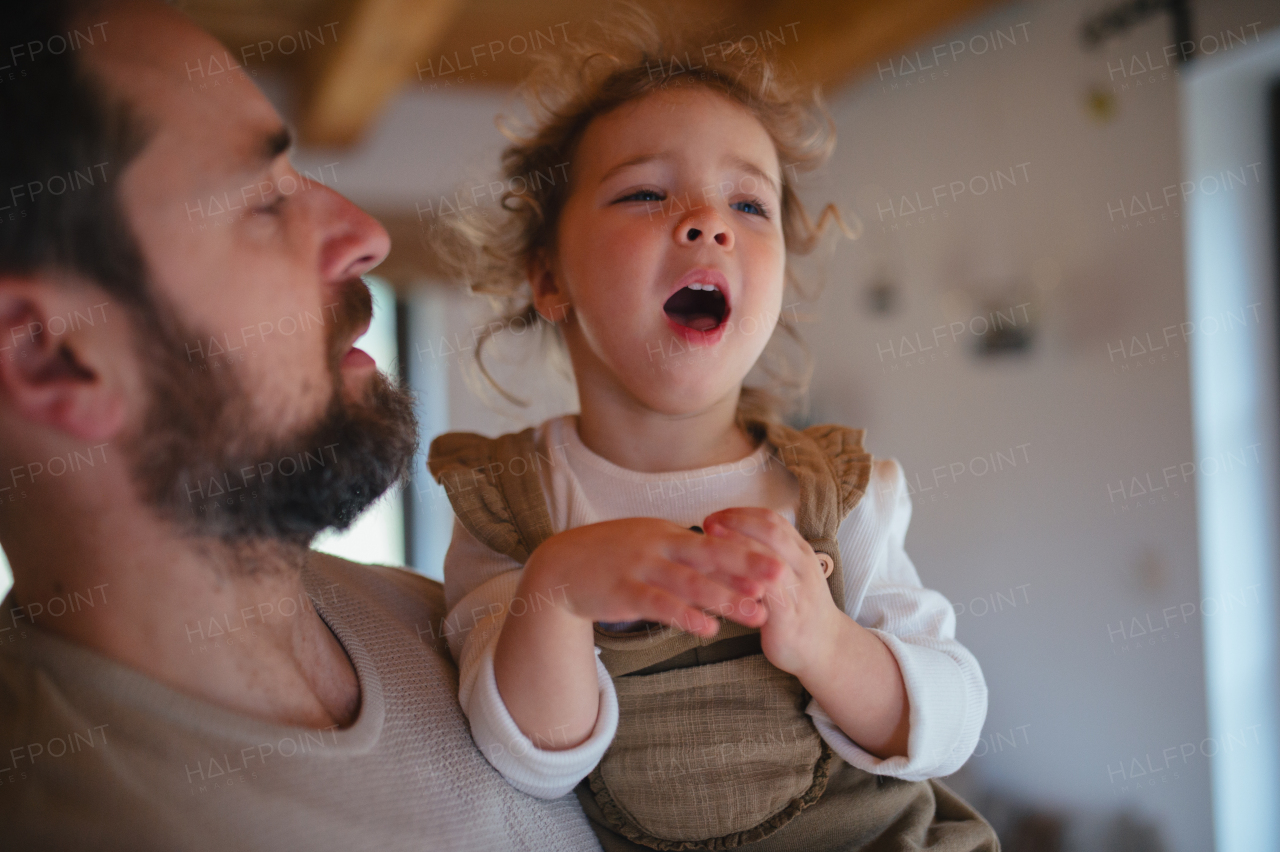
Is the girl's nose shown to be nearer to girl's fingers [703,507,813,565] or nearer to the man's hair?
girl's fingers [703,507,813,565]

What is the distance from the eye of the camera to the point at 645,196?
995mm

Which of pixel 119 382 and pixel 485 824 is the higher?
pixel 119 382

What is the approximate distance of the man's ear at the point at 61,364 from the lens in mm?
606

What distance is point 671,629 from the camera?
32.7 inches

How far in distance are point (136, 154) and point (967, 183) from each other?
10.4 ft

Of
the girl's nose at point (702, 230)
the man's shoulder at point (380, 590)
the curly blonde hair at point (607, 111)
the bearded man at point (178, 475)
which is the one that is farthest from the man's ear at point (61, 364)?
the curly blonde hair at point (607, 111)

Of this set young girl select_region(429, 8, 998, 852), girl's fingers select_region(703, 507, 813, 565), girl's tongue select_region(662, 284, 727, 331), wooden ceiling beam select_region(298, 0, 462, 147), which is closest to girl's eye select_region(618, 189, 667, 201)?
young girl select_region(429, 8, 998, 852)

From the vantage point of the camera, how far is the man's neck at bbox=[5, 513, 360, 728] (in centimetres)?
65

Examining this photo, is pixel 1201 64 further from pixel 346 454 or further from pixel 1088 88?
pixel 346 454

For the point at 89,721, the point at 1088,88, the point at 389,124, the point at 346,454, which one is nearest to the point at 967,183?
the point at 1088,88

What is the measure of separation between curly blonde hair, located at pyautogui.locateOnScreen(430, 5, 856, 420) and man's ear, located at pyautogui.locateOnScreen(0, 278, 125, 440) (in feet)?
2.09

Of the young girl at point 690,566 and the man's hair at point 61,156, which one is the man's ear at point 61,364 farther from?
the young girl at point 690,566

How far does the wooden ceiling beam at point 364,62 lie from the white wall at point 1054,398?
489 millimetres

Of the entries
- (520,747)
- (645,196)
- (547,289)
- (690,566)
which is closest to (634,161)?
(645,196)
